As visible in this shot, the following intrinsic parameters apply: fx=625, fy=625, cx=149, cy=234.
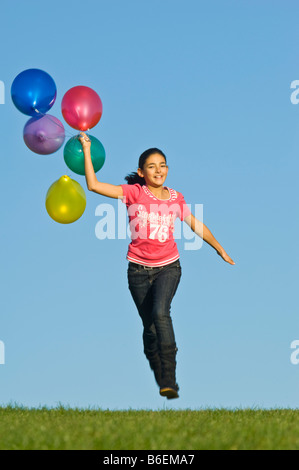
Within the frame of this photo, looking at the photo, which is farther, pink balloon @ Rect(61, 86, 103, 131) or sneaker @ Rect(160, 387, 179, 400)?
pink balloon @ Rect(61, 86, 103, 131)

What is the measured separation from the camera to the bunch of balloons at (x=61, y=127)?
25.9ft

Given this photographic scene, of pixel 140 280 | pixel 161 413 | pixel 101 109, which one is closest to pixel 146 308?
pixel 140 280

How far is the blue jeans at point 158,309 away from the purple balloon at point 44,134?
2.01 m

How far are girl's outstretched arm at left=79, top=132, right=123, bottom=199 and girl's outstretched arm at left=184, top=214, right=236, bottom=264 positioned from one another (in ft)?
3.22

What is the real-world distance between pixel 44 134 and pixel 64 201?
91 cm

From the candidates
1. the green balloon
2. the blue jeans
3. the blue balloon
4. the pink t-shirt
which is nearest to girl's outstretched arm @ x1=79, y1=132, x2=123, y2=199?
the pink t-shirt

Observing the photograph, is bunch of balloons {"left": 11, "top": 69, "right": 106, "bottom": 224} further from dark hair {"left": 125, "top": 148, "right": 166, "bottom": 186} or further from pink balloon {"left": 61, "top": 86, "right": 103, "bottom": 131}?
dark hair {"left": 125, "top": 148, "right": 166, "bottom": 186}

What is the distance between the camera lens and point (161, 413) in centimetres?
750

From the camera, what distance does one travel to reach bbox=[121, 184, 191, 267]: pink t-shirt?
712 cm

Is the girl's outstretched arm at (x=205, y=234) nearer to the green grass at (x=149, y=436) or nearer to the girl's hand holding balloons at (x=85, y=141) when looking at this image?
the girl's hand holding balloons at (x=85, y=141)

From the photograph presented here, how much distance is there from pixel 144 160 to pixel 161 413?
3.03 metres

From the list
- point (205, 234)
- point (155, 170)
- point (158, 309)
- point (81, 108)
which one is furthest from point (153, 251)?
point (81, 108)

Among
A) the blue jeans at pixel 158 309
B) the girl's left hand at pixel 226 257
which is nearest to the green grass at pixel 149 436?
the blue jeans at pixel 158 309

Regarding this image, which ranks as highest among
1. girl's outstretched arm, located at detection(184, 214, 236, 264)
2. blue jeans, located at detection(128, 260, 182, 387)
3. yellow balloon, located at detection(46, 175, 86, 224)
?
yellow balloon, located at detection(46, 175, 86, 224)
